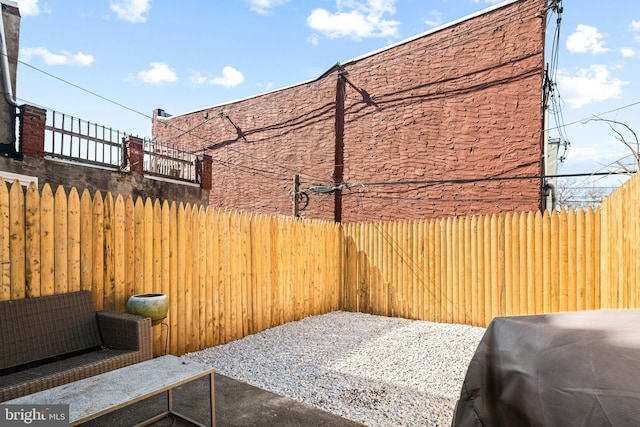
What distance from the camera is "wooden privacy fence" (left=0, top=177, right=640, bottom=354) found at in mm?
3359

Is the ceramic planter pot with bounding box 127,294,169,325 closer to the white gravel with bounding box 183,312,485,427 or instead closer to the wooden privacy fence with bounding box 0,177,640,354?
the wooden privacy fence with bounding box 0,177,640,354

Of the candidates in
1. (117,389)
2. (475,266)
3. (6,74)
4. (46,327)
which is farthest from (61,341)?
(6,74)

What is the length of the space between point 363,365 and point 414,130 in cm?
715

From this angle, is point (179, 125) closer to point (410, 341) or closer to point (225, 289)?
point (225, 289)

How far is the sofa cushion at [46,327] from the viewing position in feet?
9.20

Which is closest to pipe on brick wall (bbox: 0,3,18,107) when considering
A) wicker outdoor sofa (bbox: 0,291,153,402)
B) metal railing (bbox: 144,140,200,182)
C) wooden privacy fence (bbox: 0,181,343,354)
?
metal railing (bbox: 144,140,200,182)

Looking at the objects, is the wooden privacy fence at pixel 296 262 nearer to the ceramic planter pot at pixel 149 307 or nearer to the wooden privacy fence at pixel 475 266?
the wooden privacy fence at pixel 475 266

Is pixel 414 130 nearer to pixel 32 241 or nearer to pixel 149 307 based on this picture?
pixel 149 307

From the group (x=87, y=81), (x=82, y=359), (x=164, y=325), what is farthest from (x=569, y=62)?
(x=87, y=81)

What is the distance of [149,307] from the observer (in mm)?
3600

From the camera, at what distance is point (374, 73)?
1049 cm

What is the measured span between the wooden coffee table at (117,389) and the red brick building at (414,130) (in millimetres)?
6828

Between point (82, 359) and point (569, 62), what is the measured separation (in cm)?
1043

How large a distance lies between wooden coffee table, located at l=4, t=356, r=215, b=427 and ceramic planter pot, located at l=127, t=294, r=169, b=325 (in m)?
1.04
